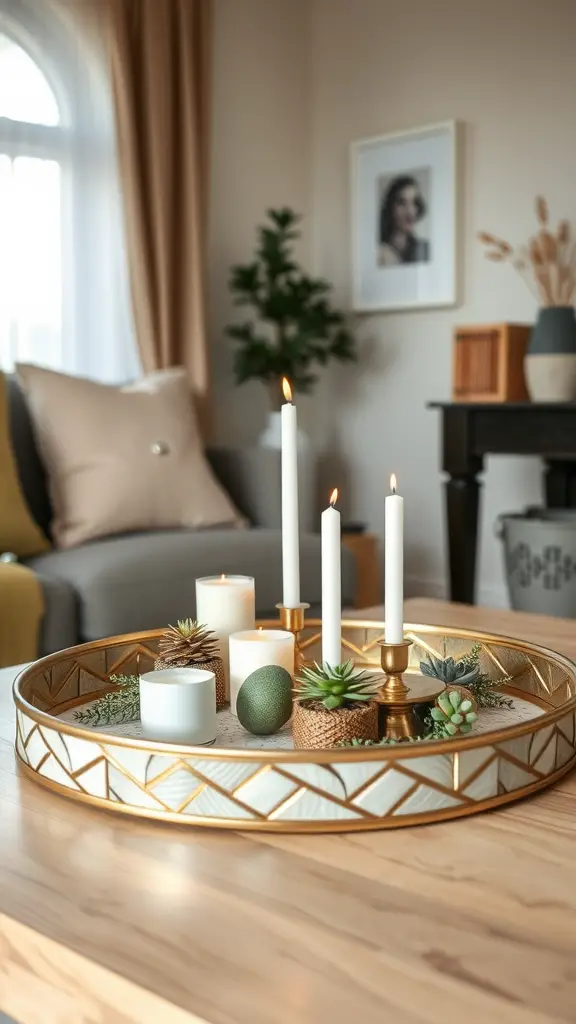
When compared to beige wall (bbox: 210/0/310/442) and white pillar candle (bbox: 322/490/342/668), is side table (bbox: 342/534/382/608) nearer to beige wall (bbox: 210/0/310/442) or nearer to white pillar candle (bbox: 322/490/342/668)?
beige wall (bbox: 210/0/310/442)

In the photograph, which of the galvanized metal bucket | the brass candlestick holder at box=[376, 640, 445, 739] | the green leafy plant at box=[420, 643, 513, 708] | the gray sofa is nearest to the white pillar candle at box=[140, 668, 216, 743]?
the brass candlestick holder at box=[376, 640, 445, 739]

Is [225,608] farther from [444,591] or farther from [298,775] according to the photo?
[444,591]

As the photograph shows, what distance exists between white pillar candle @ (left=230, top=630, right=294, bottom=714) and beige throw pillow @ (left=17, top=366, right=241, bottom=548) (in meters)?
1.79

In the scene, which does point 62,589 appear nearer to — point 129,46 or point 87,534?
point 87,534

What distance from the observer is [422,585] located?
14.1 feet

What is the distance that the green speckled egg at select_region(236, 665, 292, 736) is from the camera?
101cm

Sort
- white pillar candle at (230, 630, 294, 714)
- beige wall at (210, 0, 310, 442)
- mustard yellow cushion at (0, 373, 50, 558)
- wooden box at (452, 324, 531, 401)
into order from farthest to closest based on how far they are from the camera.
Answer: beige wall at (210, 0, 310, 442) < wooden box at (452, 324, 531, 401) < mustard yellow cushion at (0, 373, 50, 558) < white pillar candle at (230, 630, 294, 714)

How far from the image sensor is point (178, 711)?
3.14 feet

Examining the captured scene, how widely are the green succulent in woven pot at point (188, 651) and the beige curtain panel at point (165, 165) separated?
282 cm

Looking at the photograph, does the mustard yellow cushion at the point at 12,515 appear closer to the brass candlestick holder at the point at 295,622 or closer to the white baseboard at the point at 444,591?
the brass candlestick holder at the point at 295,622

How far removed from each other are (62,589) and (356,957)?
1.87 m

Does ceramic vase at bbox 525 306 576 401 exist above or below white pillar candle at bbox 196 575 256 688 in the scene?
above

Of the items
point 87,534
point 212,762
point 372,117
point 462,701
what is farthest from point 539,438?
point 212,762

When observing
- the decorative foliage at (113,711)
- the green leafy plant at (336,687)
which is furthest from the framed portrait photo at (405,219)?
the green leafy plant at (336,687)
